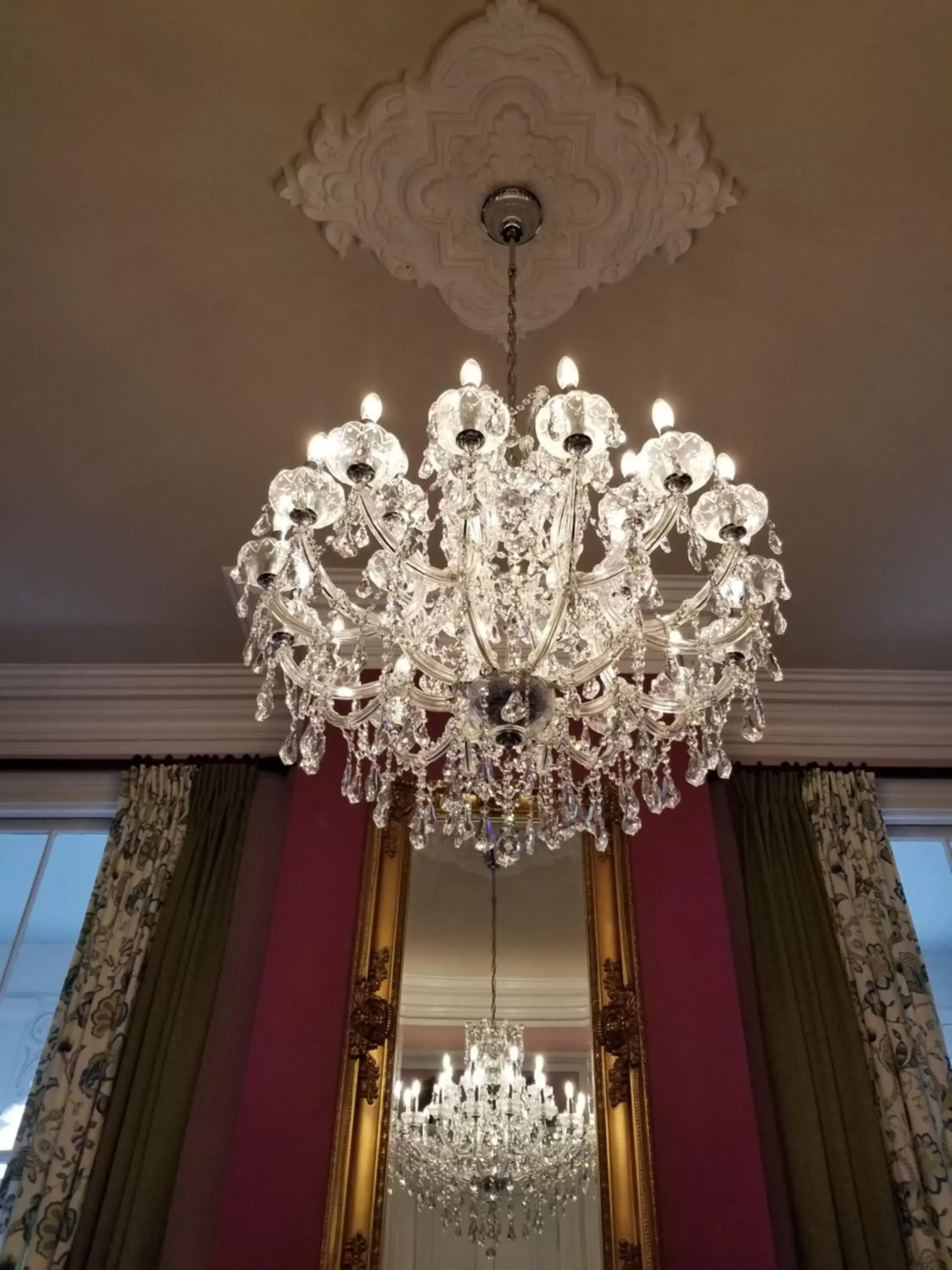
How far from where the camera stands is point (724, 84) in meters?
2.17

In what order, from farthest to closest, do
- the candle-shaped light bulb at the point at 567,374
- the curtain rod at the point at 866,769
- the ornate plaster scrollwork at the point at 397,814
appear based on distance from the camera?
the curtain rod at the point at 866,769, the ornate plaster scrollwork at the point at 397,814, the candle-shaped light bulb at the point at 567,374

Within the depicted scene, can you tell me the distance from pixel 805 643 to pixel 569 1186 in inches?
89.1

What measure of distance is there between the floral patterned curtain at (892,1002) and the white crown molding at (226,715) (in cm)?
32

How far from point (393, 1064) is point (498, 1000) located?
1.24ft

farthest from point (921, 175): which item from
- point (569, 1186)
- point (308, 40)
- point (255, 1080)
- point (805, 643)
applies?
point (255, 1080)

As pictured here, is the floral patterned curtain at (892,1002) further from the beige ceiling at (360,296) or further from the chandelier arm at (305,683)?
the chandelier arm at (305,683)

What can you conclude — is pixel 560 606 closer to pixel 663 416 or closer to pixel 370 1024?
pixel 663 416

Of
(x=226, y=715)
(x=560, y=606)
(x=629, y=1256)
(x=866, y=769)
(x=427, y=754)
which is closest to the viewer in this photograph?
(x=560, y=606)

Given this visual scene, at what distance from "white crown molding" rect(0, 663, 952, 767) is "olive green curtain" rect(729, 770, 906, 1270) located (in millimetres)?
407

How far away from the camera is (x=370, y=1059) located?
283cm

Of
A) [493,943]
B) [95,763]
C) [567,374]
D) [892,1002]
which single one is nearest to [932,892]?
[892,1002]

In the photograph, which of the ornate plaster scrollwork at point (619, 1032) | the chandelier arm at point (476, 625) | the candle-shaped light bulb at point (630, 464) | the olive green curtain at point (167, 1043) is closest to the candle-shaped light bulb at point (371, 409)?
the chandelier arm at point (476, 625)

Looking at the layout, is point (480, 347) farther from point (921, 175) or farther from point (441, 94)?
point (921, 175)

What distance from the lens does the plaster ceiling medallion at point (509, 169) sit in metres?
2.14
